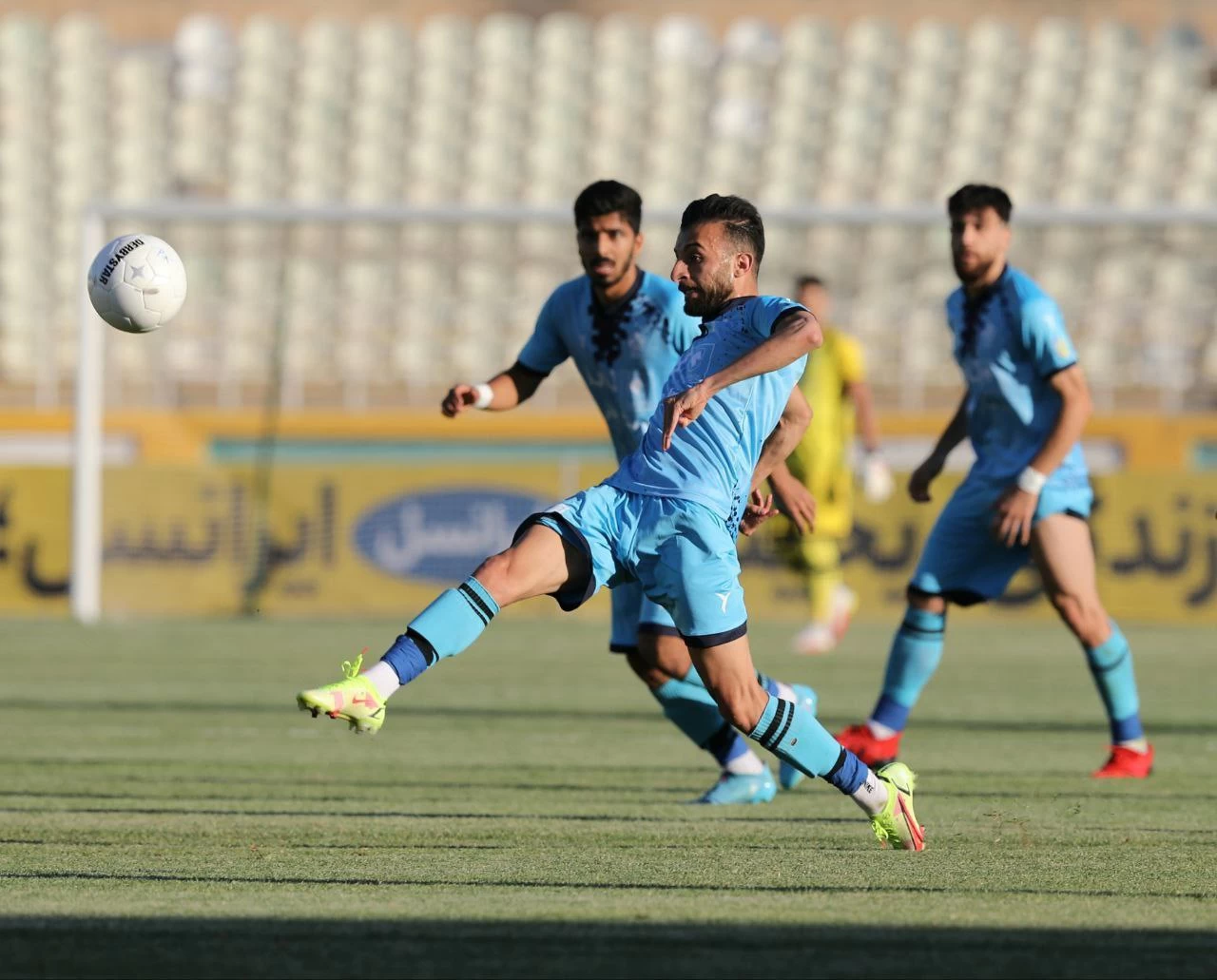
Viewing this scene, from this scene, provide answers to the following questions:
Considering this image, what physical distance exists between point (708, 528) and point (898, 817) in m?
0.97

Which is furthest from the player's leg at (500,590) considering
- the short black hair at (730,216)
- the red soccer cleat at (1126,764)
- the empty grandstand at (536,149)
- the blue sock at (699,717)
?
the empty grandstand at (536,149)

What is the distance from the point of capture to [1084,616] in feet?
25.6

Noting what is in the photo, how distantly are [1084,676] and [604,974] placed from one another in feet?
30.6

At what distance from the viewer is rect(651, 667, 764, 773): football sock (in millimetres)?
6980

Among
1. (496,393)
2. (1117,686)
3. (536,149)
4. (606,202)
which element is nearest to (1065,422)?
(1117,686)

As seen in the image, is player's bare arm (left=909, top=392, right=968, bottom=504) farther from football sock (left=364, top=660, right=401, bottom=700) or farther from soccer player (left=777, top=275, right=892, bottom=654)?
soccer player (left=777, top=275, right=892, bottom=654)

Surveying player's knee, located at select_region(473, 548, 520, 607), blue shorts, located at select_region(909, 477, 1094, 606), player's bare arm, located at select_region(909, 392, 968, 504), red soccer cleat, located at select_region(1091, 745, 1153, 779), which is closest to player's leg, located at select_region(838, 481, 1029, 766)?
blue shorts, located at select_region(909, 477, 1094, 606)

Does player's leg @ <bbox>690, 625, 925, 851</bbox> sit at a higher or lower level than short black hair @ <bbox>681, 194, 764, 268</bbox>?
lower

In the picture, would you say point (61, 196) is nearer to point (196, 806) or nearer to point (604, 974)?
point (196, 806)

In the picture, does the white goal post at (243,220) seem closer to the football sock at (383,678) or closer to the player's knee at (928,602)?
the player's knee at (928,602)

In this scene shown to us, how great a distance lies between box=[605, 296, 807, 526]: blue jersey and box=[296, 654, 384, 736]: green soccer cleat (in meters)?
0.98

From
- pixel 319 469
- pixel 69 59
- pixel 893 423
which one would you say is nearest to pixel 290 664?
pixel 319 469

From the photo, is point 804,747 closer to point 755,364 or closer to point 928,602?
point 755,364

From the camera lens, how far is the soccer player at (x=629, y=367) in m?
6.67
